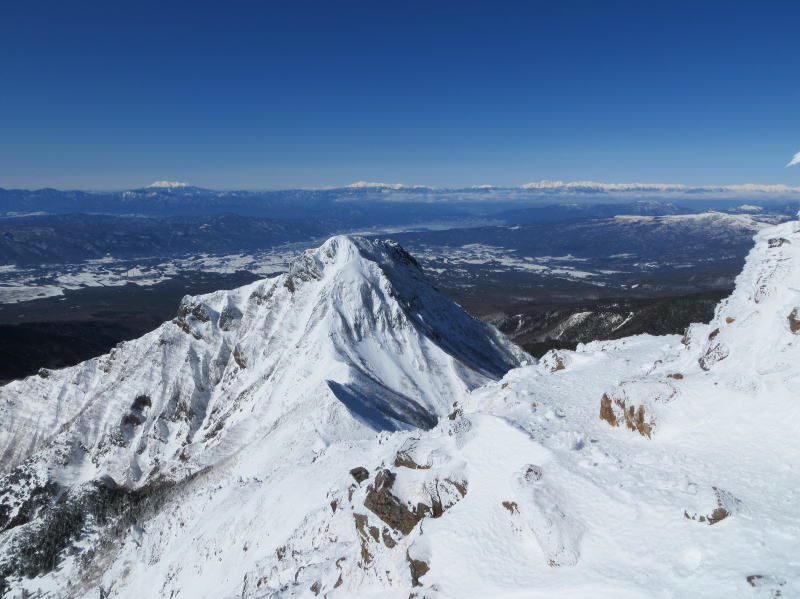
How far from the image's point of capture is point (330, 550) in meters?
29.2

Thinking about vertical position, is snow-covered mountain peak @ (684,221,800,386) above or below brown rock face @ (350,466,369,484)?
above

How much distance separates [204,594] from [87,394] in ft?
290

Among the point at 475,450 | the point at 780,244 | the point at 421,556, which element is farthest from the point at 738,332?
the point at 421,556

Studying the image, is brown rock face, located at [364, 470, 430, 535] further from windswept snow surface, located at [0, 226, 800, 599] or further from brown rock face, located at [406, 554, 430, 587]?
brown rock face, located at [406, 554, 430, 587]

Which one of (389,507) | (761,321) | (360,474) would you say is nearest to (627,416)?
(761,321)

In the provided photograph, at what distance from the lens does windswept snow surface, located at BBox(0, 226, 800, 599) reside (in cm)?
1827

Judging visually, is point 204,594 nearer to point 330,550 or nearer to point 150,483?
point 330,550

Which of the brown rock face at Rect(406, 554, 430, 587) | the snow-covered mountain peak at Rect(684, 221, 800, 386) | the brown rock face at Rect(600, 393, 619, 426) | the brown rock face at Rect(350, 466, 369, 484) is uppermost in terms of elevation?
the snow-covered mountain peak at Rect(684, 221, 800, 386)

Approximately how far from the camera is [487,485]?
24.6 meters

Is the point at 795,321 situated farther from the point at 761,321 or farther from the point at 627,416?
the point at 627,416

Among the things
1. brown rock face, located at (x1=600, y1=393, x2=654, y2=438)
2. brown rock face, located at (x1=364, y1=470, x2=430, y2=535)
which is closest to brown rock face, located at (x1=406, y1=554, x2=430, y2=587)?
brown rock face, located at (x1=364, y1=470, x2=430, y2=535)

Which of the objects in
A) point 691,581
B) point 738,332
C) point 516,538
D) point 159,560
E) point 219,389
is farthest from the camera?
point 219,389

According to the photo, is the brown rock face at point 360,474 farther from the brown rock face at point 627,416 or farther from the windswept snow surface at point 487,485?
the brown rock face at point 627,416

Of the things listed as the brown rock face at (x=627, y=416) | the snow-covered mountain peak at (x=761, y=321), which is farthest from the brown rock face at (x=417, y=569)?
the snow-covered mountain peak at (x=761, y=321)
